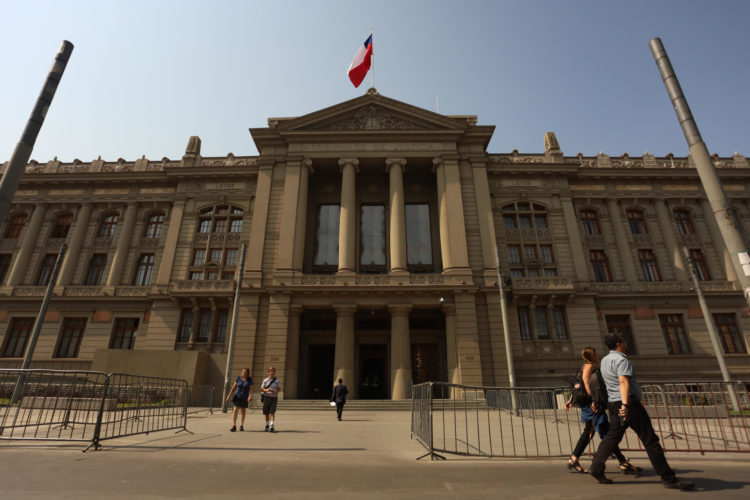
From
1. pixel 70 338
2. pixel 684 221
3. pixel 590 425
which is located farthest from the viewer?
pixel 684 221

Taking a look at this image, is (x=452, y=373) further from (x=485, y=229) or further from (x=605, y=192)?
(x=605, y=192)

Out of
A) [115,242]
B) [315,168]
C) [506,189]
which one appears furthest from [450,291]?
[115,242]

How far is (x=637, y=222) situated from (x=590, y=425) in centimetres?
2855

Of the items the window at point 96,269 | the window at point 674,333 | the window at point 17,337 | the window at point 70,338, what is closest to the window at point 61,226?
the window at point 96,269

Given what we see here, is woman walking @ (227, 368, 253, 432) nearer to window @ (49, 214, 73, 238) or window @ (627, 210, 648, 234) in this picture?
window @ (49, 214, 73, 238)

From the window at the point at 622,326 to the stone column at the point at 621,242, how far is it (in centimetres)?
279

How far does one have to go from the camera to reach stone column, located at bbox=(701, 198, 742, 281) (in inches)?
1032

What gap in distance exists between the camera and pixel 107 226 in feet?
98.8

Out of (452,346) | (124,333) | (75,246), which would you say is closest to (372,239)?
(452,346)

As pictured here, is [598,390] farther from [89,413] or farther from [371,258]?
[371,258]

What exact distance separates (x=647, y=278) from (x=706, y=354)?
18.9 feet

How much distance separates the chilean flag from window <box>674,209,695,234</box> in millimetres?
26299

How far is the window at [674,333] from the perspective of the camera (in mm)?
24703

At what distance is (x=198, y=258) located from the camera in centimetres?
2770
